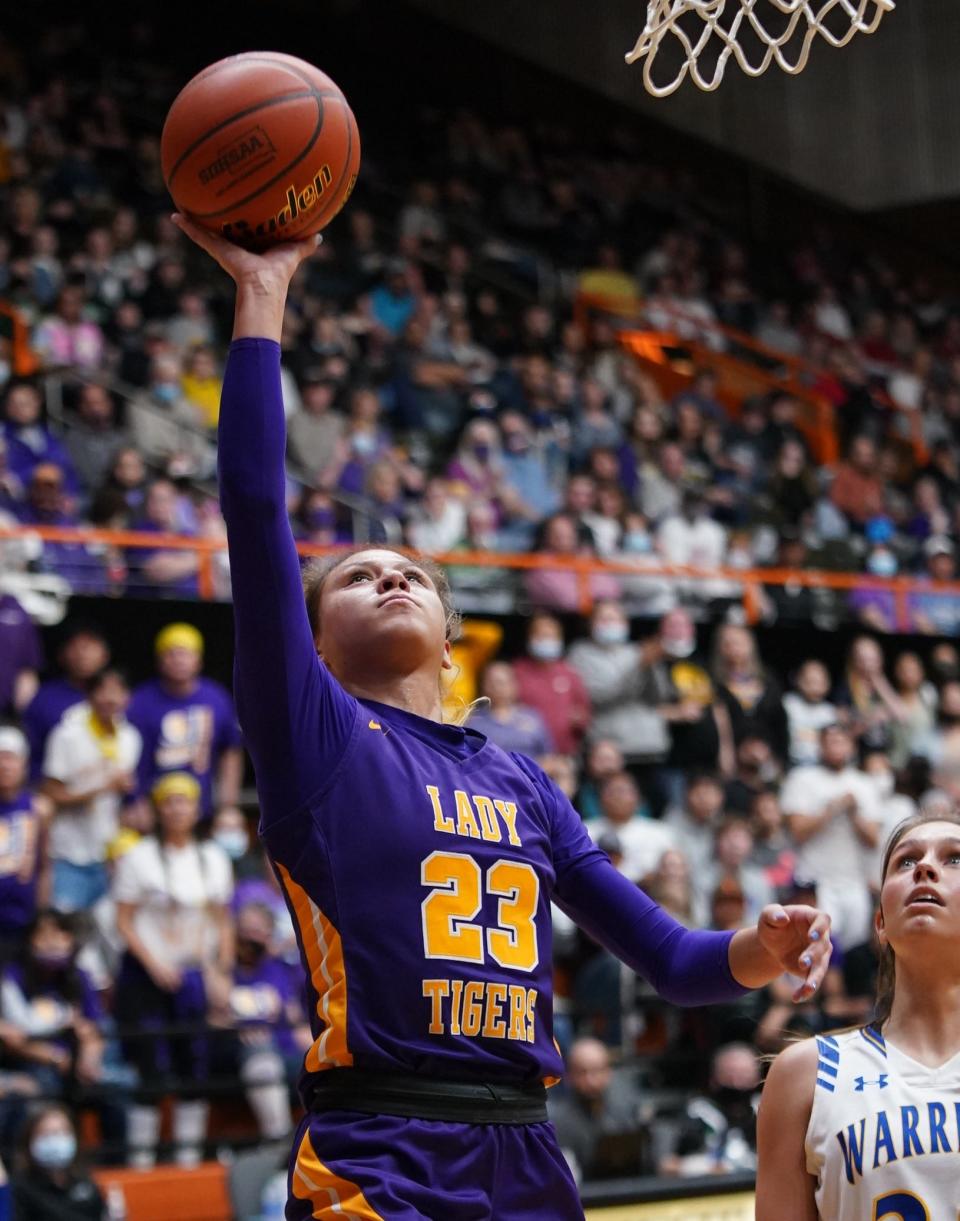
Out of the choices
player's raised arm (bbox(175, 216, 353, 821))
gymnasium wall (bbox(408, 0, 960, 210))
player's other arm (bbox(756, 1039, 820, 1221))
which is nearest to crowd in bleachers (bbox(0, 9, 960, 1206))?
player's other arm (bbox(756, 1039, 820, 1221))

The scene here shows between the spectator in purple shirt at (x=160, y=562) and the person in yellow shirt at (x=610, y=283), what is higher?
the person in yellow shirt at (x=610, y=283)

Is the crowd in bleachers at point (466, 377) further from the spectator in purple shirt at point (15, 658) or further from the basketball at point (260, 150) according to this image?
the basketball at point (260, 150)

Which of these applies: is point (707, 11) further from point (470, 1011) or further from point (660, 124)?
point (660, 124)

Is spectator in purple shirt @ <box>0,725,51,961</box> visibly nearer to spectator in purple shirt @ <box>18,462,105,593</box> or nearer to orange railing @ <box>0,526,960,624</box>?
orange railing @ <box>0,526,960,624</box>

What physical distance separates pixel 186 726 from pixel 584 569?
10.0ft

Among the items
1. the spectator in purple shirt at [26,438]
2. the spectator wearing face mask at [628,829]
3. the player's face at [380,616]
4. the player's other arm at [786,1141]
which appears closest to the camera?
the player's face at [380,616]

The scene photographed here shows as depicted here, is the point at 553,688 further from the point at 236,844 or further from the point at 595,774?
the point at 236,844

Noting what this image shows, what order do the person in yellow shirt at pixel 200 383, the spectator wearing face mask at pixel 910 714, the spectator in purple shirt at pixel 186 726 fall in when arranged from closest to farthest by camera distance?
the spectator in purple shirt at pixel 186 726 < the person in yellow shirt at pixel 200 383 < the spectator wearing face mask at pixel 910 714

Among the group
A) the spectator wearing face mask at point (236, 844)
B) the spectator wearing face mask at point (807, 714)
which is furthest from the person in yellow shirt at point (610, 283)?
the spectator wearing face mask at point (236, 844)

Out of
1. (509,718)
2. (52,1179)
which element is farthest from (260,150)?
(509,718)

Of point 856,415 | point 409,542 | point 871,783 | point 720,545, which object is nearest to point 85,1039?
point 409,542

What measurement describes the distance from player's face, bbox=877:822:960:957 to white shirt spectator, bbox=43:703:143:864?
4.95 meters

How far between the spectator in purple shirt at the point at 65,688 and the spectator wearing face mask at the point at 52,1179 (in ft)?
5.61

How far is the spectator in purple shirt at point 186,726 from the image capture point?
8.06 meters
